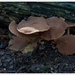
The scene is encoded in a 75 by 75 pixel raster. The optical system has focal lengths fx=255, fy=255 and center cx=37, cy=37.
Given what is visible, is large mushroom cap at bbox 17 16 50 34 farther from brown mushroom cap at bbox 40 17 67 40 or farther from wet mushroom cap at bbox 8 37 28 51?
wet mushroom cap at bbox 8 37 28 51

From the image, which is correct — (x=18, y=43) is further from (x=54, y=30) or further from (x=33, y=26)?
(x=54, y=30)

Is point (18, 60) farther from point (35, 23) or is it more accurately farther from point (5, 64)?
point (35, 23)

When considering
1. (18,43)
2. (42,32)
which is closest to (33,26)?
(42,32)

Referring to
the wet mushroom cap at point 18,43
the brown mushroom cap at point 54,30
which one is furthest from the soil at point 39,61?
the brown mushroom cap at point 54,30

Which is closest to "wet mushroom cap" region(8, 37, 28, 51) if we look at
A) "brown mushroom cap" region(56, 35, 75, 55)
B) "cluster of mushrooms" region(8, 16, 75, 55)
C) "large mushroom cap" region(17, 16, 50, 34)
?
"cluster of mushrooms" region(8, 16, 75, 55)

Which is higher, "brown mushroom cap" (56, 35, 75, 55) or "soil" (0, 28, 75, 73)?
"brown mushroom cap" (56, 35, 75, 55)

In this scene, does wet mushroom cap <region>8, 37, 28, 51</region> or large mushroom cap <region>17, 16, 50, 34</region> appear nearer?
large mushroom cap <region>17, 16, 50, 34</region>
